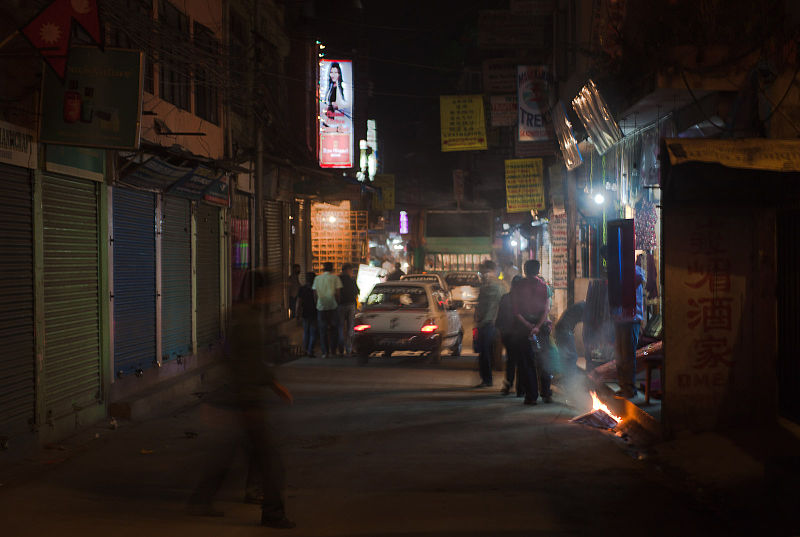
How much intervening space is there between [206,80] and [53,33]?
25.6ft

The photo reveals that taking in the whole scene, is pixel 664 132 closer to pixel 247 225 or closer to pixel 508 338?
pixel 508 338

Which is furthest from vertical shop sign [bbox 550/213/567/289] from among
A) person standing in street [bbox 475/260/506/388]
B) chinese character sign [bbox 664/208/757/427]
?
chinese character sign [bbox 664/208/757/427]

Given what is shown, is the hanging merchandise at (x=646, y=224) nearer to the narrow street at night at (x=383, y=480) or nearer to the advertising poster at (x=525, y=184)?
the narrow street at night at (x=383, y=480)

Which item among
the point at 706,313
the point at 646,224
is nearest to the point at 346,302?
the point at 646,224

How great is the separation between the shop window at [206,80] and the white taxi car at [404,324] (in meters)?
5.29

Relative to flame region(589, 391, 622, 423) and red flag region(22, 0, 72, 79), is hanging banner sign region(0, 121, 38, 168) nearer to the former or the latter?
red flag region(22, 0, 72, 79)

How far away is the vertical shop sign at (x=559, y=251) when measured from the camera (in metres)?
20.0

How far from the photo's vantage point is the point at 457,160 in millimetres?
63156

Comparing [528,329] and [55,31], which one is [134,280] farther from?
[528,329]

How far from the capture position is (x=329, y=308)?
16953 millimetres

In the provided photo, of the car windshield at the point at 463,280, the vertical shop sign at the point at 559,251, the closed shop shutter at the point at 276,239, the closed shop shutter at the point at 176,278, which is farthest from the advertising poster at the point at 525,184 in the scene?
the car windshield at the point at 463,280

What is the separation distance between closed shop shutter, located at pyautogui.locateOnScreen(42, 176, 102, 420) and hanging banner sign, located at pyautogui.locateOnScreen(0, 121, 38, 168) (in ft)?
1.59

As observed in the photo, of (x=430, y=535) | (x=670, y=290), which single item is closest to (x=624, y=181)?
(x=670, y=290)

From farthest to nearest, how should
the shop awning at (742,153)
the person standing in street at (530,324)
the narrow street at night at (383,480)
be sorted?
the person standing in street at (530,324) < the shop awning at (742,153) < the narrow street at night at (383,480)
